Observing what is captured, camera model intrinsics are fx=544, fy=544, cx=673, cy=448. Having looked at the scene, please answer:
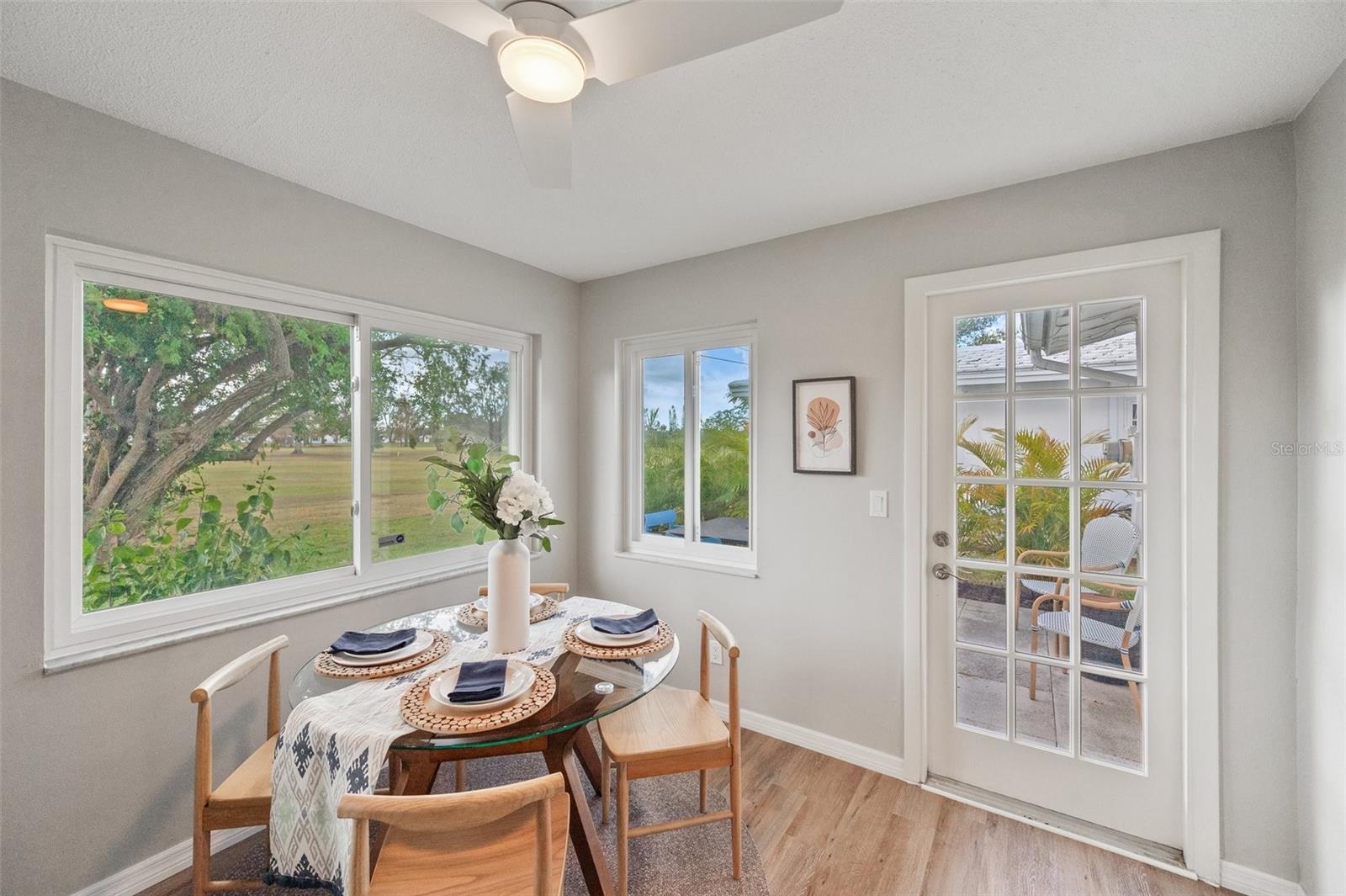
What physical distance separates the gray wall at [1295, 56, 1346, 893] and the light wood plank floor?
0.45 metres

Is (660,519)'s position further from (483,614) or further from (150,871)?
(150,871)

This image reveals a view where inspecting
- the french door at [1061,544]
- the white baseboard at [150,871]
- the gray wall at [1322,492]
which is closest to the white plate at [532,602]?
the white baseboard at [150,871]

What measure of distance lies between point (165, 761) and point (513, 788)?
1.60 metres

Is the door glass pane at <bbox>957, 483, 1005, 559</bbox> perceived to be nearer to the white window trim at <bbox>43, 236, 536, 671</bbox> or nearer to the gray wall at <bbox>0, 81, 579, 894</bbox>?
the white window trim at <bbox>43, 236, 536, 671</bbox>

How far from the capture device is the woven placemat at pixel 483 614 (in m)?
1.97

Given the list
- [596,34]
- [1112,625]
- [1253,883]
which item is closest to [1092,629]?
[1112,625]

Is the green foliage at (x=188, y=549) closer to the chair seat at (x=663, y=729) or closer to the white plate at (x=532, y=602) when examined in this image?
the white plate at (x=532, y=602)

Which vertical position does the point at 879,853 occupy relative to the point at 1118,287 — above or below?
below

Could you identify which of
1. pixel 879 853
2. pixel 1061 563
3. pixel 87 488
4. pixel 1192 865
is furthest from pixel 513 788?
pixel 1192 865

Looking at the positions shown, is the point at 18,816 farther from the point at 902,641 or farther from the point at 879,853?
the point at 902,641

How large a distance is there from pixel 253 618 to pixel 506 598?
1072 mm

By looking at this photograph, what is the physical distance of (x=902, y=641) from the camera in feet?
7.55

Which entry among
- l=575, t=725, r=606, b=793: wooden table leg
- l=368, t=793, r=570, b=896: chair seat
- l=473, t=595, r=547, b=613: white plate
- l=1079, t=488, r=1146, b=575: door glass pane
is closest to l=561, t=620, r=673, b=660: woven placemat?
l=473, t=595, r=547, b=613: white plate

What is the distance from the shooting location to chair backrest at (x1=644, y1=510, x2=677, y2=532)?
3.16m
